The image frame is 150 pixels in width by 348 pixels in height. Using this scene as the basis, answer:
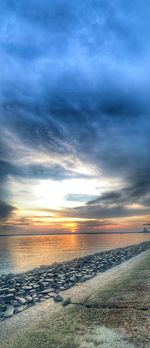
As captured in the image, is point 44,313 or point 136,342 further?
point 44,313

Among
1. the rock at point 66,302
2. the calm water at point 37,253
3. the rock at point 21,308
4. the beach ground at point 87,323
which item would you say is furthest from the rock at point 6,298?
the calm water at point 37,253

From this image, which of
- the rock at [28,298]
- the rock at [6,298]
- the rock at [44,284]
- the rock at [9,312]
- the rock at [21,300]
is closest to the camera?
the rock at [9,312]

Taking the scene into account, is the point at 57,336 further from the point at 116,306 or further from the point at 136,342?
the point at 116,306

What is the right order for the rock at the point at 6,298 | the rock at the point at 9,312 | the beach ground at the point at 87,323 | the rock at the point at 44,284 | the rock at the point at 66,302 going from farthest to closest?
the rock at the point at 44,284, the rock at the point at 6,298, the rock at the point at 66,302, the rock at the point at 9,312, the beach ground at the point at 87,323

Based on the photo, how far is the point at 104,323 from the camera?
734cm

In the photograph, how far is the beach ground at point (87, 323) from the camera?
6305mm

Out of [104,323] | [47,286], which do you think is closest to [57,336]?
[104,323]

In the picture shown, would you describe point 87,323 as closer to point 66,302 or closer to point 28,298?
point 66,302

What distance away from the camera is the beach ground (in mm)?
6305

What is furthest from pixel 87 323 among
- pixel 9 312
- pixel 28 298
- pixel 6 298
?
pixel 6 298

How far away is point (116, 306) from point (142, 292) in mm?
1926

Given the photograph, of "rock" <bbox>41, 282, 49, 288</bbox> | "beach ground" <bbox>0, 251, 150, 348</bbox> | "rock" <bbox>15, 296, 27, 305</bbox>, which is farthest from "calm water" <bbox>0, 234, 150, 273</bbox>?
"beach ground" <bbox>0, 251, 150, 348</bbox>

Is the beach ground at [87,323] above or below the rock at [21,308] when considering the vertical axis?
above

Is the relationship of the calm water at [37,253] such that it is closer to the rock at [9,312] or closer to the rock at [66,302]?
the rock at [9,312]
